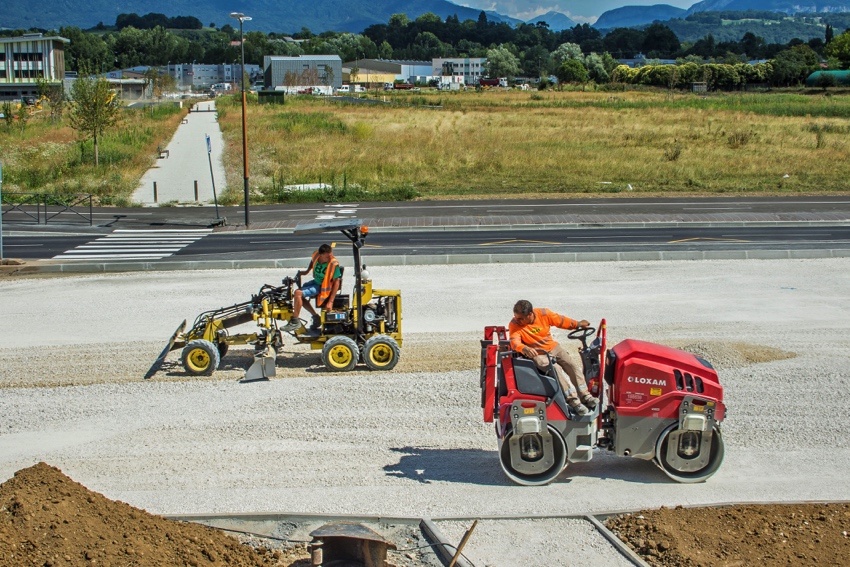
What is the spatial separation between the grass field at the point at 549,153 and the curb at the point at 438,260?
47.1 feet

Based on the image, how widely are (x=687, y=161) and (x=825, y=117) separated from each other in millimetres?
28957

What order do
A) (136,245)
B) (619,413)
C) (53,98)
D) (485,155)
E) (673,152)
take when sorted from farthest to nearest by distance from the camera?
(53,98) < (485,155) < (673,152) < (136,245) < (619,413)

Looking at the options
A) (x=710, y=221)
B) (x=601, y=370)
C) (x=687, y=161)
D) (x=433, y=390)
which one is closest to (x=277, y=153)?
(x=687, y=161)

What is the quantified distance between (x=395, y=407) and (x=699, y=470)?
4.47 meters

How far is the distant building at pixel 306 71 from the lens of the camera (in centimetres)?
15525

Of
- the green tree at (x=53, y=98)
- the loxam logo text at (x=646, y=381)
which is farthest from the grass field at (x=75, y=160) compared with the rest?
the loxam logo text at (x=646, y=381)

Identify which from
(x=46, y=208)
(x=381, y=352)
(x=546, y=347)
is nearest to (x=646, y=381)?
(x=546, y=347)

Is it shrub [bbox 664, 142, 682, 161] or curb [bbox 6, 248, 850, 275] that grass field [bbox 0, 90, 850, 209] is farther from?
curb [bbox 6, 248, 850, 275]

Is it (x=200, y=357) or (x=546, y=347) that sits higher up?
(x=546, y=347)

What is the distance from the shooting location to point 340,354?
569 inches

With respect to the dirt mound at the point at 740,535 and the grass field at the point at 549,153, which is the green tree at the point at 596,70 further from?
the dirt mound at the point at 740,535

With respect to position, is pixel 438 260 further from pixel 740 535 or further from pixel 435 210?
pixel 740 535

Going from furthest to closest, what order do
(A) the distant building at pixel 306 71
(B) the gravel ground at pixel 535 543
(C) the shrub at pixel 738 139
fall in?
(A) the distant building at pixel 306 71
(C) the shrub at pixel 738 139
(B) the gravel ground at pixel 535 543

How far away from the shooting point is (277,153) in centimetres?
4981
